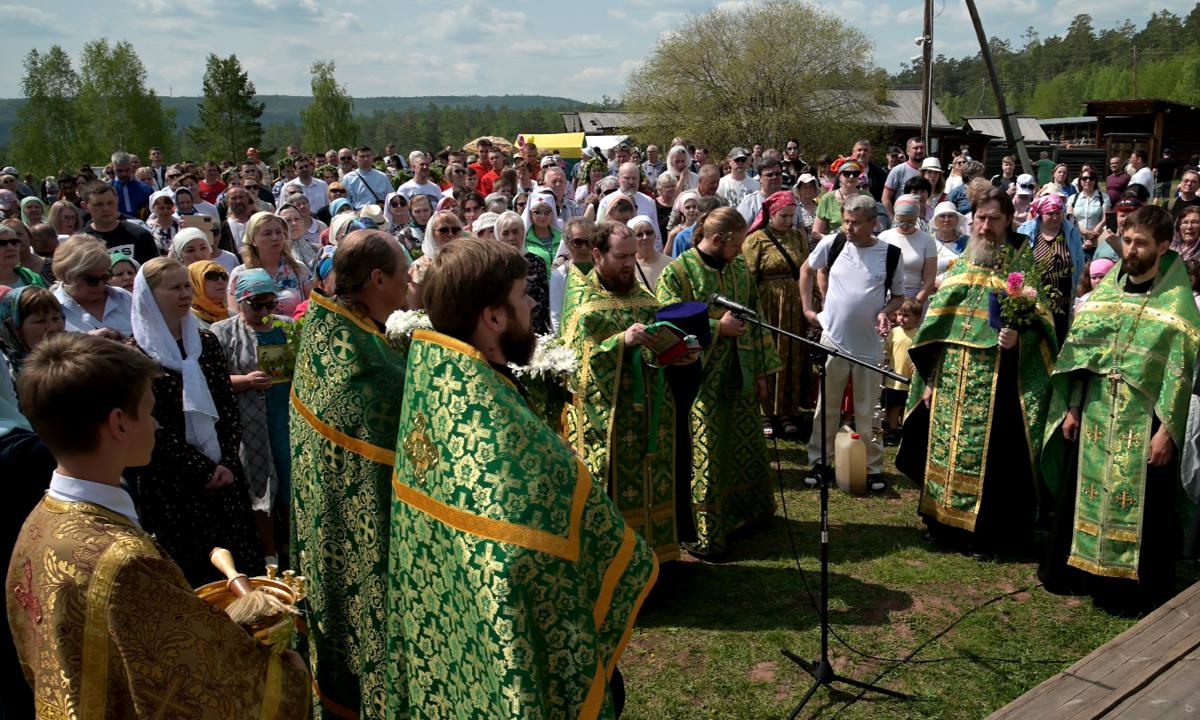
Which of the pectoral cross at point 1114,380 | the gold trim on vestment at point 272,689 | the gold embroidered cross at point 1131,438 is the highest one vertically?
the pectoral cross at point 1114,380

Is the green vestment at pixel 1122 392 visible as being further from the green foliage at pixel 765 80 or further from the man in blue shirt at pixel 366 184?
the green foliage at pixel 765 80

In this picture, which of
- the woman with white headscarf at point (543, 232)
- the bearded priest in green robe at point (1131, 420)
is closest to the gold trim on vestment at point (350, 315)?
the bearded priest in green robe at point (1131, 420)

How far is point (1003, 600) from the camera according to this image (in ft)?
17.9

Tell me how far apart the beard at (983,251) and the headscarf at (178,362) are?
4564 millimetres

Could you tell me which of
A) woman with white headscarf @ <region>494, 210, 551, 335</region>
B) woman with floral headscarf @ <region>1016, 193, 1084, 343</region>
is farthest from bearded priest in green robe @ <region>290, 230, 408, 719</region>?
woman with floral headscarf @ <region>1016, 193, 1084, 343</region>

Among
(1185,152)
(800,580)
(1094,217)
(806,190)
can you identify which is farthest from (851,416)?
(1185,152)

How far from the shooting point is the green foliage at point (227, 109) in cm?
6831

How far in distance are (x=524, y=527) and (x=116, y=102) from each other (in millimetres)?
73859

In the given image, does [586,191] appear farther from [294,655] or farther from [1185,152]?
[1185,152]

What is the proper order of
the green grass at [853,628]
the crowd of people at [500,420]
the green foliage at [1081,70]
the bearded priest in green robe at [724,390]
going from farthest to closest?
1. the green foliage at [1081,70]
2. the bearded priest in green robe at [724,390]
3. the green grass at [853,628]
4. the crowd of people at [500,420]

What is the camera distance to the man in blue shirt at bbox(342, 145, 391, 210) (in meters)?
13.1

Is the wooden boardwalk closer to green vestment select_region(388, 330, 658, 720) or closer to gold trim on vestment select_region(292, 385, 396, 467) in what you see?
green vestment select_region(388, 330, 658, 720)

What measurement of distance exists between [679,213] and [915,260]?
105 inches

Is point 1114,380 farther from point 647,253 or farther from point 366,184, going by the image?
point 366,184
